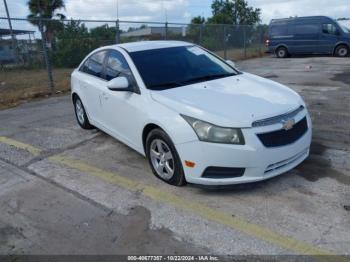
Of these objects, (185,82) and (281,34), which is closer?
(185,82)

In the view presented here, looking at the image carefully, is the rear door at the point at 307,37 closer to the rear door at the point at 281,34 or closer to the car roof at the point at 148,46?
the rear door at the point at 281,34

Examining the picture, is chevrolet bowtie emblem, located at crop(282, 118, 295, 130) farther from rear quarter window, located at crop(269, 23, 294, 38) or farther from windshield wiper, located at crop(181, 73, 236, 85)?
rear quarter window, located at crop(269, 23, 294, 38)

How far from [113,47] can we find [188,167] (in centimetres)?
250

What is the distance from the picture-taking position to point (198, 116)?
3.68 metres

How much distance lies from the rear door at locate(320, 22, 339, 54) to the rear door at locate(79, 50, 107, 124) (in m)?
16.1

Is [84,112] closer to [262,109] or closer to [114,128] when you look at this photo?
[114,128]

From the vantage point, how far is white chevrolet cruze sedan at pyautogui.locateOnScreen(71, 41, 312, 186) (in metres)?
3.58

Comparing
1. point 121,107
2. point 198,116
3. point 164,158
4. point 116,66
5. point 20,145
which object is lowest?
point 20,145

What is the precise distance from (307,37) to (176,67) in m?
16.6

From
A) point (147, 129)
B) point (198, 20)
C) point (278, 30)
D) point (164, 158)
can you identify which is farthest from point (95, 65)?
point (198, 20)

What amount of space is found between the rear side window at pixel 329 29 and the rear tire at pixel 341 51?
0.80 metres

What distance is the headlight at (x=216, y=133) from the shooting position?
11.6 ft

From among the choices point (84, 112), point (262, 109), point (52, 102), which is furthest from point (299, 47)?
point (262, 109)

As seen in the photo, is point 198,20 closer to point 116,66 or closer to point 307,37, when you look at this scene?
point 307,37
